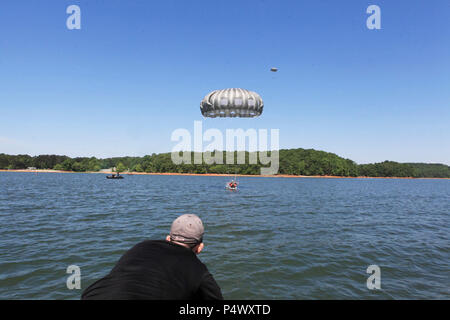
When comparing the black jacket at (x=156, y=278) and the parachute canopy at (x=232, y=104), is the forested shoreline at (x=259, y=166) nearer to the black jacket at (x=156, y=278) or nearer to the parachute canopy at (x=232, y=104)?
the parachute canopy at (x=232, y=104)

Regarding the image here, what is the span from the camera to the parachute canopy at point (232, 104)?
28594mm

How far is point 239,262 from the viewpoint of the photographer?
35.0 ft

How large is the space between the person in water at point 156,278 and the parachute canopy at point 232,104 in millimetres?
26827

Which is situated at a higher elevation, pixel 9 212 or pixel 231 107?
pixel 231 107

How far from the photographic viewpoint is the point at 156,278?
2.46 m

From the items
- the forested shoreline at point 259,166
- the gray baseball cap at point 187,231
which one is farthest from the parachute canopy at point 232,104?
the forested shoreline at point 259,166

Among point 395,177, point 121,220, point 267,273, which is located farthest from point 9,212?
point 395,177

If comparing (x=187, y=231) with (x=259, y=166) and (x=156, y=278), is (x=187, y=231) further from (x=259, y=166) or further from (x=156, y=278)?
(x=259, y=166)

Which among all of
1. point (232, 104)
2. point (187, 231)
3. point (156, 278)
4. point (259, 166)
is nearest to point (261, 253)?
point (187, 231)

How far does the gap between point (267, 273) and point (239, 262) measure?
1.44 meters

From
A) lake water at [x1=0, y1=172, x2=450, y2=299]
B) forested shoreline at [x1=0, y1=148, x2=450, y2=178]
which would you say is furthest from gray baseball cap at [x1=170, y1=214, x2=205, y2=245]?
forested shoreline at [x1=0, y1=148, x2=450, y2=178]

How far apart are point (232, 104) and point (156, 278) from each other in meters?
27.2
